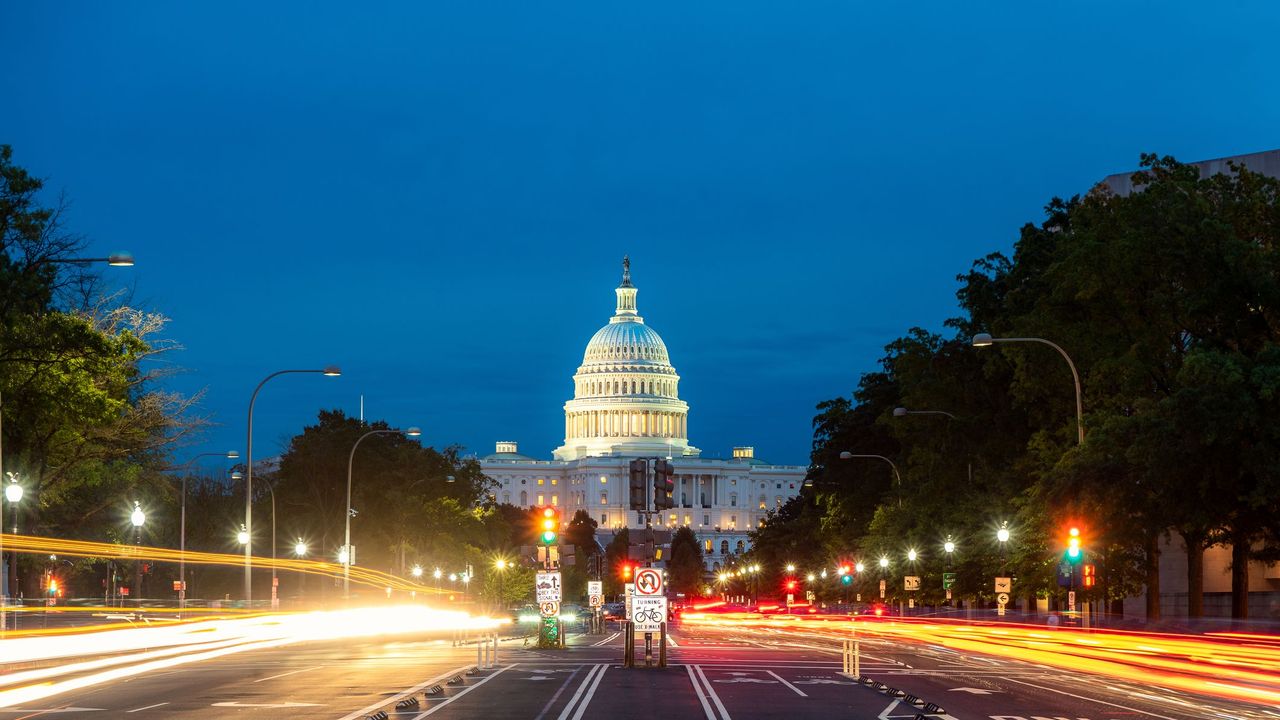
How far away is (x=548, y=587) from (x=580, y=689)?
52.0 feet

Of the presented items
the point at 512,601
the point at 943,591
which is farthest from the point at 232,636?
the point at 512,601

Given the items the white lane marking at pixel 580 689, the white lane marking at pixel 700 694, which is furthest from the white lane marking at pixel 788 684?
the white lane marking at pixel 580 689

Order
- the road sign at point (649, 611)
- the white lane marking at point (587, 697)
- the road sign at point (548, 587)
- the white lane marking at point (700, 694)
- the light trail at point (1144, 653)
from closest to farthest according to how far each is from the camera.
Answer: the white lane marking at point (587, 697) < the white lane marking at point (700, 694) < the light trail at point (1144, 653) < the road sign at point (649, 611) < the road sign at point (548, 587)

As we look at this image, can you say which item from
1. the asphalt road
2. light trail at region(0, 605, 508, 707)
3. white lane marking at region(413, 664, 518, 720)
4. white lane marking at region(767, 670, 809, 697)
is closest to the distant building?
the asphalt road

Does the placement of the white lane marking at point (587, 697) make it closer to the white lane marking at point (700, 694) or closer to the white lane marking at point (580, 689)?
the white lane marking at point (580, 689)

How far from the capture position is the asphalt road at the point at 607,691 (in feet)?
81.0

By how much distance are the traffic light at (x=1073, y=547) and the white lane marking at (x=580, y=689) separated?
49.6 feet

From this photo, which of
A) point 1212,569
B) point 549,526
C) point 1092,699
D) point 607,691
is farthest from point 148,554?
point 1212,569

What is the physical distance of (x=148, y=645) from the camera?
145ft

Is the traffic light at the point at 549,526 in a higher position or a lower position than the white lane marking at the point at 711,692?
higher

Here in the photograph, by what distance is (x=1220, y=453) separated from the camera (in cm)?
4700

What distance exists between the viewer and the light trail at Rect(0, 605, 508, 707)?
32.8 metres

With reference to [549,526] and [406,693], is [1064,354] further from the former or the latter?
[406,693]

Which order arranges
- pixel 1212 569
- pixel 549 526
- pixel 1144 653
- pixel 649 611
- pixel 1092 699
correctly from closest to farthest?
1. pixel 1092 699
2. pixel 649 611
3. pixel 1144 653
4. pixel 549 526
5. pixel 1212 569
